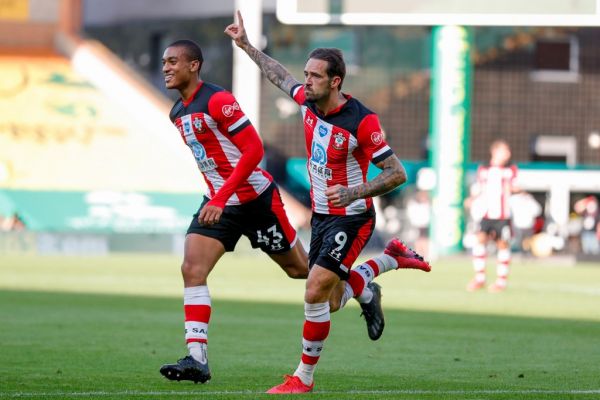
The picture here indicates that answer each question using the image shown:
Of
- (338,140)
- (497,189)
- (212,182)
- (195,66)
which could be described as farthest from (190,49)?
(497,189)

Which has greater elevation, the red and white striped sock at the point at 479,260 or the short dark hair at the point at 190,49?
the short dark hair at the point at 190,49

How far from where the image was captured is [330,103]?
892 centimetres

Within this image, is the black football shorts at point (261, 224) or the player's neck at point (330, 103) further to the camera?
the black football shorts at point (261, 224)

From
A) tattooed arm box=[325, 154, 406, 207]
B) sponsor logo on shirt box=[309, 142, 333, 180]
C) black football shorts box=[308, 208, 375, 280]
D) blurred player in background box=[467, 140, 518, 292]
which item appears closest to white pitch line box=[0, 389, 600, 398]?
black football shorts box=[308, 208, 375, 280]

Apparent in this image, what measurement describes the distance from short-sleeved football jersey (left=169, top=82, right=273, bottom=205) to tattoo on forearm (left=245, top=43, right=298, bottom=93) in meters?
0.33

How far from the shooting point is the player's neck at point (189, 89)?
9.71 meters

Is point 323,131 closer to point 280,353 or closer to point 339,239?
point 339,239

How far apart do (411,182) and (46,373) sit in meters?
38.4

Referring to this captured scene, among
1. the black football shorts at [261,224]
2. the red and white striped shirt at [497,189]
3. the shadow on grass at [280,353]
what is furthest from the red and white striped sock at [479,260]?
the black football shorts at [261,224]

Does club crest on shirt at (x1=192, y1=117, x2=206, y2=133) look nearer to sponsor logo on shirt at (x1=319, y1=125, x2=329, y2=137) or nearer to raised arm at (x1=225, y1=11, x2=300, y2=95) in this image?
raised arm at (x1=225, y1=11, x2=300, y2=95)

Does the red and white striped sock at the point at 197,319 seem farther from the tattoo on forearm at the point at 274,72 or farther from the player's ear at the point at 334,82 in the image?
the player's ear at the point at 334,82

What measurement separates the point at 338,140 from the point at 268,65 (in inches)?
49.7

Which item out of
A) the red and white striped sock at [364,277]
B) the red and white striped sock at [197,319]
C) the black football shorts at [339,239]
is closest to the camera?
the black football shorts at [339,239]

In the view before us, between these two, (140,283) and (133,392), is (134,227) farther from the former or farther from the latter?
(133,392)
